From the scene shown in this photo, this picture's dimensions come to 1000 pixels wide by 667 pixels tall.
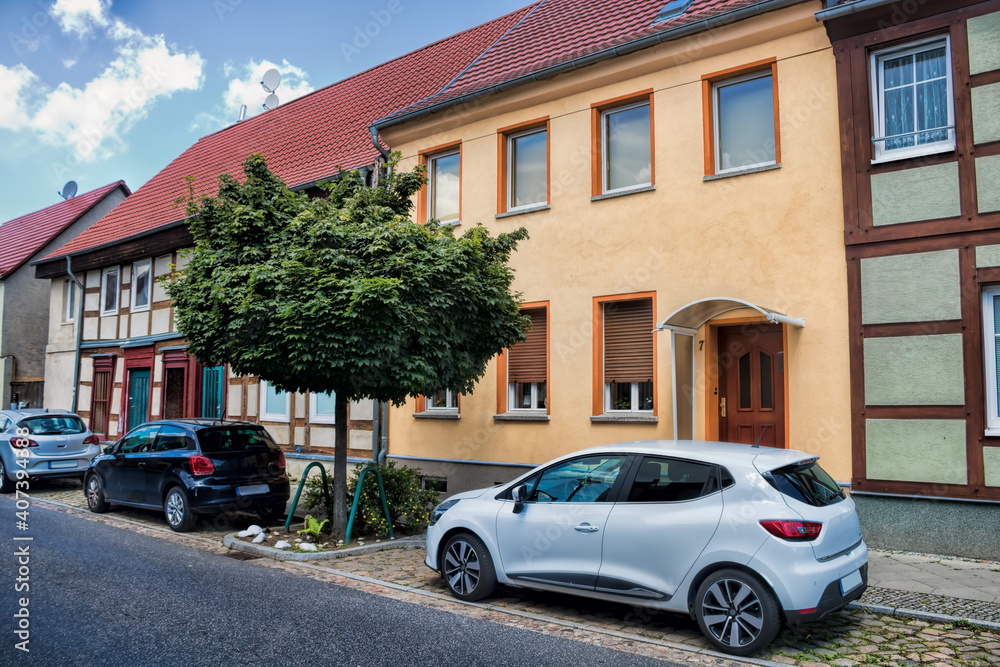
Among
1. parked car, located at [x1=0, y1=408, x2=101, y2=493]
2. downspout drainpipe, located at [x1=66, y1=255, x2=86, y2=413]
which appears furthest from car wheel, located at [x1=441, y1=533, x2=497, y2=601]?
downspout drainpipe, located at [x1=66, y1=255, x2=86, y2=413]

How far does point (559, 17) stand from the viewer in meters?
14.6

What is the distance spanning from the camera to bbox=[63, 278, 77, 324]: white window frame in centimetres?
2383

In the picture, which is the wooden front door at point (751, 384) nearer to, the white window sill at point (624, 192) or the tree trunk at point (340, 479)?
the white window sill at point (624, 192)

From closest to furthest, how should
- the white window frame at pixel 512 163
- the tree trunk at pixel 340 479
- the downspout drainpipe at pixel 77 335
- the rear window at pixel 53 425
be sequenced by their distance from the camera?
1. the tree trunk at pixel 340 479
2. the white window frame at pixel 512 163
3. the rear window at pixel 53 425
4. the downspout drainpipe at pixel 77 335

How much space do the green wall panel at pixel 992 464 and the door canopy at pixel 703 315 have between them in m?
2.41

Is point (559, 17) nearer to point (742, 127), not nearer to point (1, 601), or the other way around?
point (742, 127)

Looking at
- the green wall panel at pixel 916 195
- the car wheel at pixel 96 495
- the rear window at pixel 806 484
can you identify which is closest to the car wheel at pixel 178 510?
the car wheel at pixel 96 495

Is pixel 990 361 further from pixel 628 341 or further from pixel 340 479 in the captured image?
pixel 340 479

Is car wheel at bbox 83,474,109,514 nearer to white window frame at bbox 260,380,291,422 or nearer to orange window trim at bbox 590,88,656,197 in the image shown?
white window frame at bbox 260,380,291,422

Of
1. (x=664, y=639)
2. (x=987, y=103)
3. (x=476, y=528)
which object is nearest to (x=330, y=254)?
(x=476, y=528)

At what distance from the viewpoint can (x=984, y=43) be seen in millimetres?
8531

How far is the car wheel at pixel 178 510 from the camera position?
10.4 m

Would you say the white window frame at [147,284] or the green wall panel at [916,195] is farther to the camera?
the white window frame at [147,284]

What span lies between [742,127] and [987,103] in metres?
2.98
